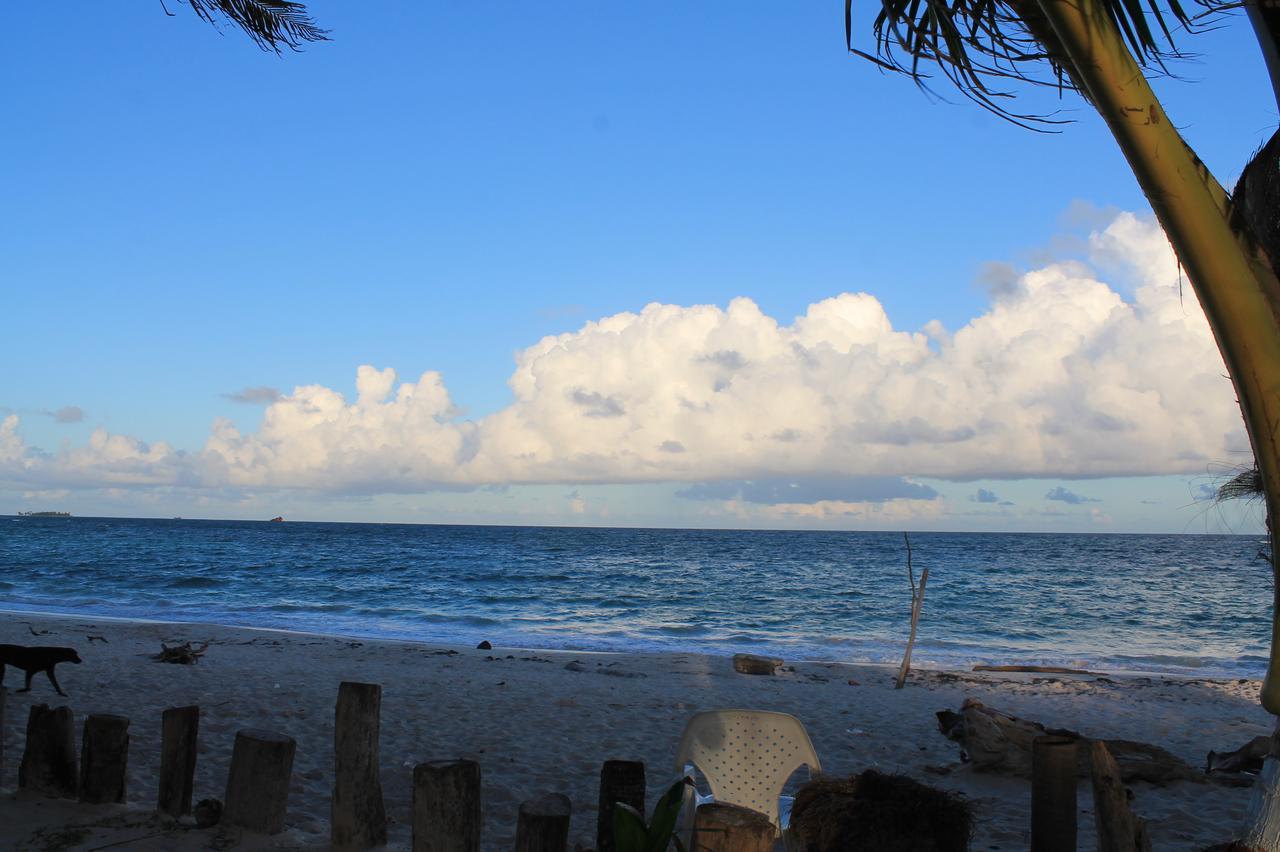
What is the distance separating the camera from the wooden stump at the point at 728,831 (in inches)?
117

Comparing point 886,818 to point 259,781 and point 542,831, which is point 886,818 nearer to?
point 542,831

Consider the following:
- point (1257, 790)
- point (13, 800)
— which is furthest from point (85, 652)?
point (1257, 790)

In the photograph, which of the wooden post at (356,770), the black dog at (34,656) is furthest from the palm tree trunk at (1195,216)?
the black dog at (34,656)

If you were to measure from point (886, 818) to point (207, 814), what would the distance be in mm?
3208

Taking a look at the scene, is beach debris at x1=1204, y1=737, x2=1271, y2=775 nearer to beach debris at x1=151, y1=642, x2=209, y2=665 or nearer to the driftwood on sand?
the driftwood on sand

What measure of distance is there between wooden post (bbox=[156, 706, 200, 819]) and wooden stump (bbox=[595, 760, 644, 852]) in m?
2.06

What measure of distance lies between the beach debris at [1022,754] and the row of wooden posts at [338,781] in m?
3.85

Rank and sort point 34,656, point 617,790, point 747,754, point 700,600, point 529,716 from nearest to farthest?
point 617,790 → point 747,754 → point 34,656 → point 529,716 → point 700,600

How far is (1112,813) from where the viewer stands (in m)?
3.58

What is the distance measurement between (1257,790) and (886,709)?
25.3 feet

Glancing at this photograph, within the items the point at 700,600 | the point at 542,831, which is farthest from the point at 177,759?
the point at 700,600

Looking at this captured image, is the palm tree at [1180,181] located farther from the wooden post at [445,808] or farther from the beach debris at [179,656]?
the beach debris at [179,656]

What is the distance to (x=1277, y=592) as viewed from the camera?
3039 mm

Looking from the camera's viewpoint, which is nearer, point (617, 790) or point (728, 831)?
point (728, 831)
